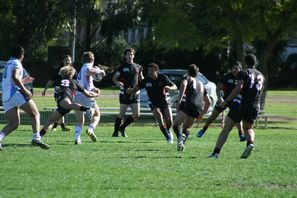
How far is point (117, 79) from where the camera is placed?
20.0 meters

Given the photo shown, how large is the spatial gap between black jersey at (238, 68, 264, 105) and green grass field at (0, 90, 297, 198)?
43.1 inches

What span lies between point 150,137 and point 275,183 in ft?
31.1

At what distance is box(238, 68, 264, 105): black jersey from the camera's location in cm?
1432

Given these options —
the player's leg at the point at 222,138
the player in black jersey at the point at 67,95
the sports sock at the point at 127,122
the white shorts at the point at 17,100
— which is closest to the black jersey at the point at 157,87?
the player in black jersey at the point at 67,95

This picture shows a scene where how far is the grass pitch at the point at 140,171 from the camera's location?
10109mm

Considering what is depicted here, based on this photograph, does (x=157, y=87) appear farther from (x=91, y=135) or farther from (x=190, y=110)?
(x=91, y=135)

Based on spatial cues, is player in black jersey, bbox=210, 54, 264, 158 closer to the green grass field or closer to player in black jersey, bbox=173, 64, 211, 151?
the green grass field

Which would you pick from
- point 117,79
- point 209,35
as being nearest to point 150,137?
point 117,79

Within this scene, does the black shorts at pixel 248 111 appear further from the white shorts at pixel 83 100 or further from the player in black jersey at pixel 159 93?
the white shorts at pixel 83 100

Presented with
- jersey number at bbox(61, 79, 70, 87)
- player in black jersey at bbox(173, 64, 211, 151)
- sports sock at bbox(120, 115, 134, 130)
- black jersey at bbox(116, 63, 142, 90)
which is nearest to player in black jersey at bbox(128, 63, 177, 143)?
player in black jersey at bbox(173, 64, 211, 151)

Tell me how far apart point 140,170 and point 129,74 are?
7.91 meters

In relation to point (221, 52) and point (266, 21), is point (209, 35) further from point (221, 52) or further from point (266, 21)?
point (221, 52)

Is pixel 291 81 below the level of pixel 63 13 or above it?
below

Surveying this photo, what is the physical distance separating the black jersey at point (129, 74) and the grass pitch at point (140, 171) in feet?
8.49
